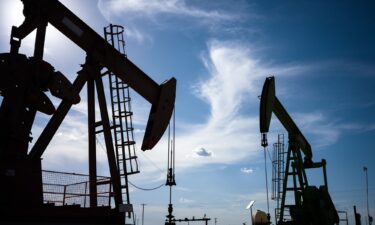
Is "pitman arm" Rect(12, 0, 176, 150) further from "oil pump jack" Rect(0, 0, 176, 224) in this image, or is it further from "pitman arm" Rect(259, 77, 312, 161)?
"pitman arm" Rect(259, 77, 312, 161)

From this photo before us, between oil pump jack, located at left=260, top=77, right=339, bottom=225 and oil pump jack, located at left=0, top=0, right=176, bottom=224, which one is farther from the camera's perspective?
oil pump jack, located at left=260, top=77, right=339, bottom=225

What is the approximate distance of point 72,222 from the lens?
25.7 ft

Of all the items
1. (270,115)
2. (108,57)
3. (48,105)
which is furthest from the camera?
(270,115)

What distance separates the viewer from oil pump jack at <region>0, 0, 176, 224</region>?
7.72 meters

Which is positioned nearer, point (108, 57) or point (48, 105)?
point (48, 105)

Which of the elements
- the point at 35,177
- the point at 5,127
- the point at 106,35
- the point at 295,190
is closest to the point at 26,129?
the point at 5,127

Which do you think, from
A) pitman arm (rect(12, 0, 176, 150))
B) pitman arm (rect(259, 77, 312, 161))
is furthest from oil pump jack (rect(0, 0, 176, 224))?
pitman arm (rect(259, 77, 312, 161))

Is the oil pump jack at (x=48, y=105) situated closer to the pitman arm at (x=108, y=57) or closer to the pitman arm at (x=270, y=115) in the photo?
the pitman arm at (x=108, y=57)

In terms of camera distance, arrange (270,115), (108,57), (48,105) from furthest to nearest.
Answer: (270,115) → (108,57) → (48,105)

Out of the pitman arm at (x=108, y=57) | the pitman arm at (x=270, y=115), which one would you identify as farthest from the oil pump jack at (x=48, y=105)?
the pitman arm at (x=270, y=115)

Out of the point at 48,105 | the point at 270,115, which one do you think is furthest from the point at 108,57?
the point at 270,115

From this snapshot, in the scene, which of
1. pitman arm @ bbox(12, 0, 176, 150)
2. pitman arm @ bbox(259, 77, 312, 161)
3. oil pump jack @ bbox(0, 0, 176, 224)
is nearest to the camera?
oil pump jack @ bbox(0, 0, 176, 224)

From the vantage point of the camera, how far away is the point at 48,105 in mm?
9227

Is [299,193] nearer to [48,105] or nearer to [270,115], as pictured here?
[270,115]
